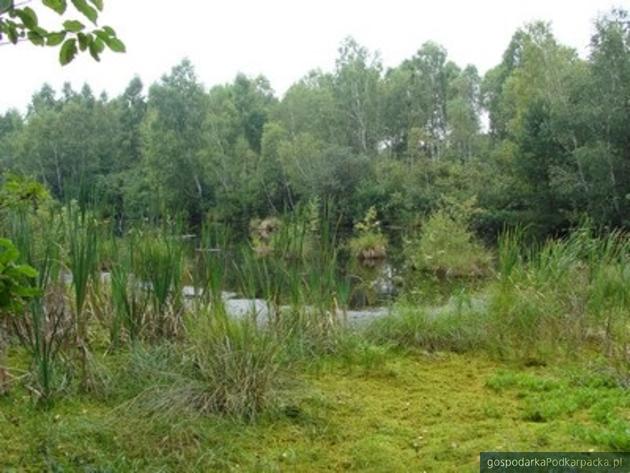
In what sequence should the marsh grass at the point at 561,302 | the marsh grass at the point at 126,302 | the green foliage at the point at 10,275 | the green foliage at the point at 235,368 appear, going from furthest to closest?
the marsh grass at the point at 561,302
the marsh grass at the point at 126,302
the green foliage at the point at 235,368
the green foliage at the point at 10,275

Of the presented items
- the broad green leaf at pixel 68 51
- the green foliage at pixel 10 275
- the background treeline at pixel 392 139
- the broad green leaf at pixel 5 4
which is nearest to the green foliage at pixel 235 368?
the green foliage at pixel 10 275

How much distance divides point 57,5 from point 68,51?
0.32 feet

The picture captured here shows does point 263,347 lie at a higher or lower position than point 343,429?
higher

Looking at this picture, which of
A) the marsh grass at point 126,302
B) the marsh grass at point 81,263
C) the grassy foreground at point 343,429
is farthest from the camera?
the marsh grass at point 126,302

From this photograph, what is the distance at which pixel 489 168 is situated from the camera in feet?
80.7

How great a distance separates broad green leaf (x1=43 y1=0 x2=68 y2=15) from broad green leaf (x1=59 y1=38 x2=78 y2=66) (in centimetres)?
7

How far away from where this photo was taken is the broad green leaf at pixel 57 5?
1252 millimetres

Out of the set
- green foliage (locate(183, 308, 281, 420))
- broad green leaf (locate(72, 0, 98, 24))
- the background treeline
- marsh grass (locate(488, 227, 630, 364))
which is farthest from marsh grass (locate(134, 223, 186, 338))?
the background treeline

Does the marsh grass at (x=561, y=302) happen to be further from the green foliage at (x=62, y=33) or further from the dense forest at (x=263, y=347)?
the green foliage at (x=62, y=33)

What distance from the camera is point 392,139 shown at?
1563 inches

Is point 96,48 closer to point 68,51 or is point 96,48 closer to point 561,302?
point 68,51

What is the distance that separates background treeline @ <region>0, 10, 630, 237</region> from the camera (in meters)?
18.9

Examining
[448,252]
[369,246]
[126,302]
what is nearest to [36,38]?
[126,302]

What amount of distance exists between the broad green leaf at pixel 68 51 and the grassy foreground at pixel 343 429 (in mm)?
1579
